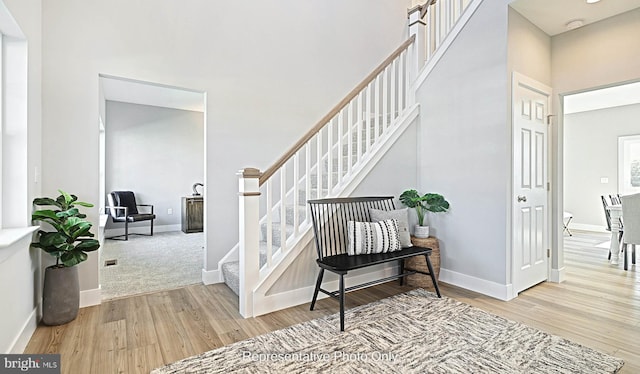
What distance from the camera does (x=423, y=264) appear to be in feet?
10.8

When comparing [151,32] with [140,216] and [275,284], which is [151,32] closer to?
[275,284]

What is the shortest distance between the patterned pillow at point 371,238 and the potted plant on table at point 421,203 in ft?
1.96

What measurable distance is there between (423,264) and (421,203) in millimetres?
672

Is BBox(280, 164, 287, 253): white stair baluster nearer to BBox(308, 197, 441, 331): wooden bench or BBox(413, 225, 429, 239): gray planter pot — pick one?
BBox(308, 197, 441, 331): wooden bench

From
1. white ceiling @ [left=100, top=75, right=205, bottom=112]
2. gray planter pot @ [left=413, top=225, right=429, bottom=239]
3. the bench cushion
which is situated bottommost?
the bench cushion

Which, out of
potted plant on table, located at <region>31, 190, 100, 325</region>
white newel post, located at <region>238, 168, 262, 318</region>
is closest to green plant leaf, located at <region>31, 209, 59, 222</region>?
potted plant on table, located at <region>31, 190, 100, 325</region>

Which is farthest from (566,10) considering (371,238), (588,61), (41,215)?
(41,215)

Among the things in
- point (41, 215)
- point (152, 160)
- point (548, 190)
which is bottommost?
point (41, 215)

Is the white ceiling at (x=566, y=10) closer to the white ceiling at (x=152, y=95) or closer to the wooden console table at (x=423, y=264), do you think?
the wooden console table at (x=423, y=264)

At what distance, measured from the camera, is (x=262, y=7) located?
374cm

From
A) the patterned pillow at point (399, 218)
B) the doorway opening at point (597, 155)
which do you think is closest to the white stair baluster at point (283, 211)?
the patterned pillow at point (399, 218)

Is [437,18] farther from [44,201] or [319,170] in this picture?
[44,201]

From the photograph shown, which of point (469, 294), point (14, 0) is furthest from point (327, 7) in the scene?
point (469, 294)

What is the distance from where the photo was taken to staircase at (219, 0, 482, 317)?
2598 mm
